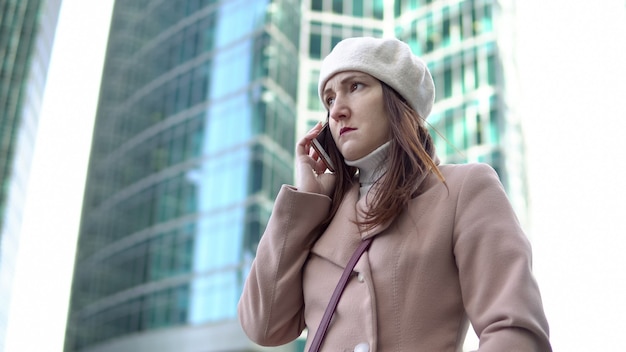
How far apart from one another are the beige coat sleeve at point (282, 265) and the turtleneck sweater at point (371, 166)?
0.15 m

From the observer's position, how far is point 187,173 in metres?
32.8

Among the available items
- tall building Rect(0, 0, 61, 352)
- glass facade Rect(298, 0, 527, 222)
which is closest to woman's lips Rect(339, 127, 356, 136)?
glass facade Rect(298, 0, 527, 222)

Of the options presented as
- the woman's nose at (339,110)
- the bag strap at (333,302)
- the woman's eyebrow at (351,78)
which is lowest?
the bag strap at (333,302)

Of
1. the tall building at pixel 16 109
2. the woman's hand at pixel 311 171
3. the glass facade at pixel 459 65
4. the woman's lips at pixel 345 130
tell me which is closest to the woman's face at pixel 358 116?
the woman's lips at pixel 345 130

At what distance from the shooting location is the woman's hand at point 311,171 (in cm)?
230

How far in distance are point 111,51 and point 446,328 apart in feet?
153

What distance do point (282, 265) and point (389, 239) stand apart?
342mm

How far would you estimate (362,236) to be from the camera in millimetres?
2104

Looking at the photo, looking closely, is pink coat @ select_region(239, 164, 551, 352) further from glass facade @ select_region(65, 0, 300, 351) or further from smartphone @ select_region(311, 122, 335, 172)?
glass facade @ select_region(65, 0, 300, 351)

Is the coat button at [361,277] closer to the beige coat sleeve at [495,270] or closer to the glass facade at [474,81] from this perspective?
the beige coat sleeve at [495,270]

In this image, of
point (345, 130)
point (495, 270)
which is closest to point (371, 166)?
point (345, 130)

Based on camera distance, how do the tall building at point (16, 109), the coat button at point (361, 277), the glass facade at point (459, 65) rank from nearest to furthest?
the coat button at point (361, 277) → the glass facade at point (459, 65) → the tall building at point (16, 109)

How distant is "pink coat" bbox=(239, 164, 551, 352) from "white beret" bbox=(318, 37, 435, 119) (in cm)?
27

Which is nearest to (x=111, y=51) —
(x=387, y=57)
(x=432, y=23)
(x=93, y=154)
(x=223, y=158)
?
(x=93, y=154)
